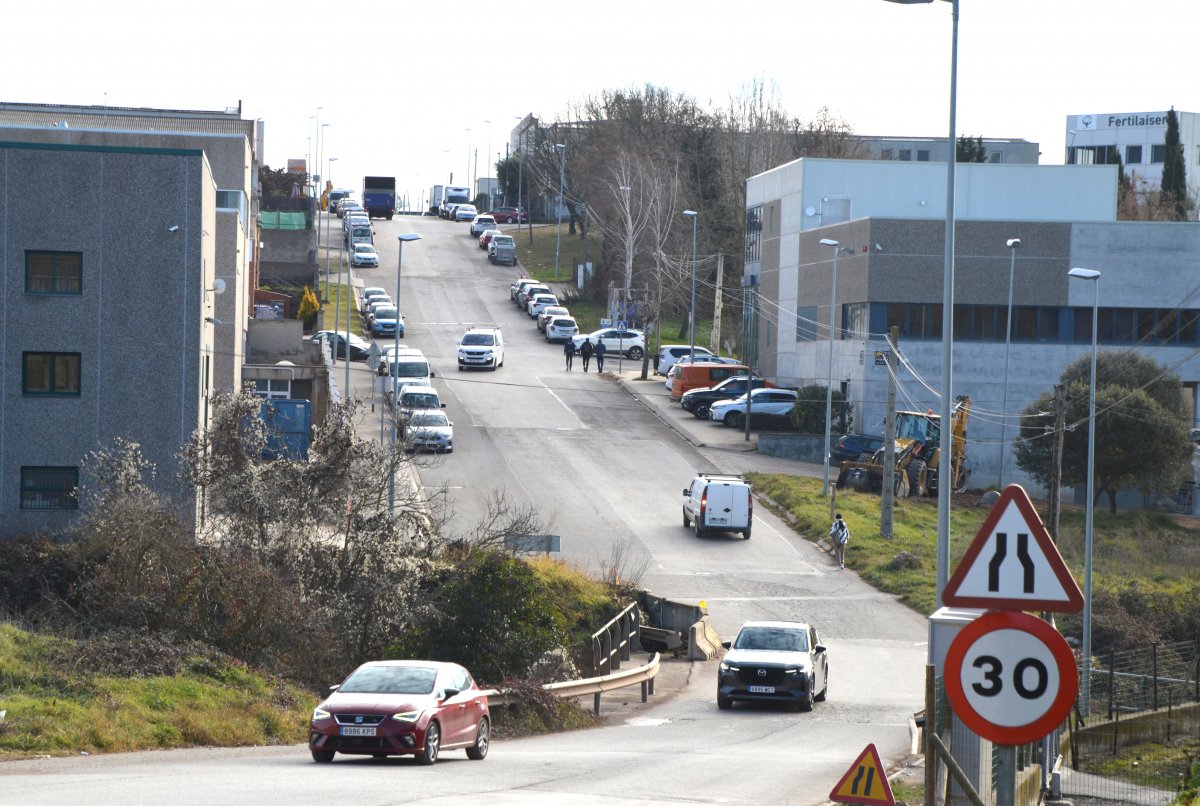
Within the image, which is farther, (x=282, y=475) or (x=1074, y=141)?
(x=1074, y=141)

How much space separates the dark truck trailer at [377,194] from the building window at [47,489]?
3632 inches

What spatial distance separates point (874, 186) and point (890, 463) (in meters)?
32.3

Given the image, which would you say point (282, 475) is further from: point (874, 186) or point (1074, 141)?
point (1074, 141)

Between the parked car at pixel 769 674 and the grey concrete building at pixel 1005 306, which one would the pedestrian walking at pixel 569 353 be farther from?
the parked car at pixel 769 674

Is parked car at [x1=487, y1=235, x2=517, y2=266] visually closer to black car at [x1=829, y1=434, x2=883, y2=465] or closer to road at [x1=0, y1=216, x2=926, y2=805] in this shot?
road at [x1=0, y1=216, x2=926, y2=805]

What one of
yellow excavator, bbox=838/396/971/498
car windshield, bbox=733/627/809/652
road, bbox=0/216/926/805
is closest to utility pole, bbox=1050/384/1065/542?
road, bbox=0/216/926/805

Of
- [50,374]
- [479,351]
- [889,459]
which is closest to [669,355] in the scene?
[479,351]

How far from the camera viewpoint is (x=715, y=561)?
43062mm

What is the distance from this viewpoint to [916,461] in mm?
54219

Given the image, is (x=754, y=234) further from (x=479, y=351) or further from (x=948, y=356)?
(x=948, y=356)

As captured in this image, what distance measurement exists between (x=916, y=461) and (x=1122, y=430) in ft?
25.9

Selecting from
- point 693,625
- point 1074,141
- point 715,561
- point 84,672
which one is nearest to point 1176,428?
point 715,561

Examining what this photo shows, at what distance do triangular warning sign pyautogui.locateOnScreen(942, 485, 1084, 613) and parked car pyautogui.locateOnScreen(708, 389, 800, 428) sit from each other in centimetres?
5571

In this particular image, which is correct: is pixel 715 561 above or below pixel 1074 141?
below
